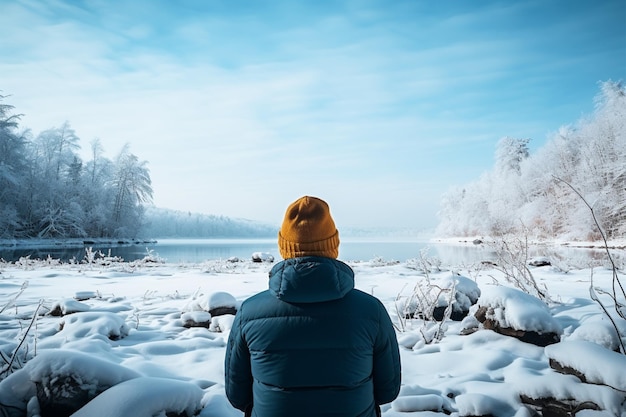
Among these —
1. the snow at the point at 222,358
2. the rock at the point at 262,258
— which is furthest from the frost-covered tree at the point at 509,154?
the snow at the point at 222,358

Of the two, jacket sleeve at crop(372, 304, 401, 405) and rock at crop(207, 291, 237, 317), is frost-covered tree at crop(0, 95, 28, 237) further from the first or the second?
jacket sleeve at crop(372, 304, 401, 405)

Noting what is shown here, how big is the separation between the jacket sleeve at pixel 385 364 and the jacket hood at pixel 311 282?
1.00 feet

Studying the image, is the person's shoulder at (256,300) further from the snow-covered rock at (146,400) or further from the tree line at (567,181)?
the tree line at (567,181)

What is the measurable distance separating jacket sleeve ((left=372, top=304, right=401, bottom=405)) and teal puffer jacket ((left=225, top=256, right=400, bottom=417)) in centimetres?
10

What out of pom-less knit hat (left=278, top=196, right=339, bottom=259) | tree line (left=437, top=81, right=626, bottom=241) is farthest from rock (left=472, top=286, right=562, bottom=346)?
tree line (left=437, top=81, right=626, bottom=241)

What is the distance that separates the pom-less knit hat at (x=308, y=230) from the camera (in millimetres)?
1458

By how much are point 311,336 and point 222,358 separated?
2.29 metres

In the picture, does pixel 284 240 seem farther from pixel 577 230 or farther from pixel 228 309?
pixel 577 230

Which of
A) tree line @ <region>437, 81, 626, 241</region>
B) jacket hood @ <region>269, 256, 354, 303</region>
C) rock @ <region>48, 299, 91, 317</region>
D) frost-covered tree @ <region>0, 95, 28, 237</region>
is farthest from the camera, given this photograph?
frost-covered tree @ <region>0, 95, 28, 237</region>

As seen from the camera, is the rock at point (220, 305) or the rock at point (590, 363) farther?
the rock at point (220, 305)

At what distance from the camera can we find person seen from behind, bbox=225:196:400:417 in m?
1.30

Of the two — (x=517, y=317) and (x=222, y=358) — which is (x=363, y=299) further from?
(x=517, y=317)

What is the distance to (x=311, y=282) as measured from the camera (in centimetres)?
129

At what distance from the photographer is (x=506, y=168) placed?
44.7m
